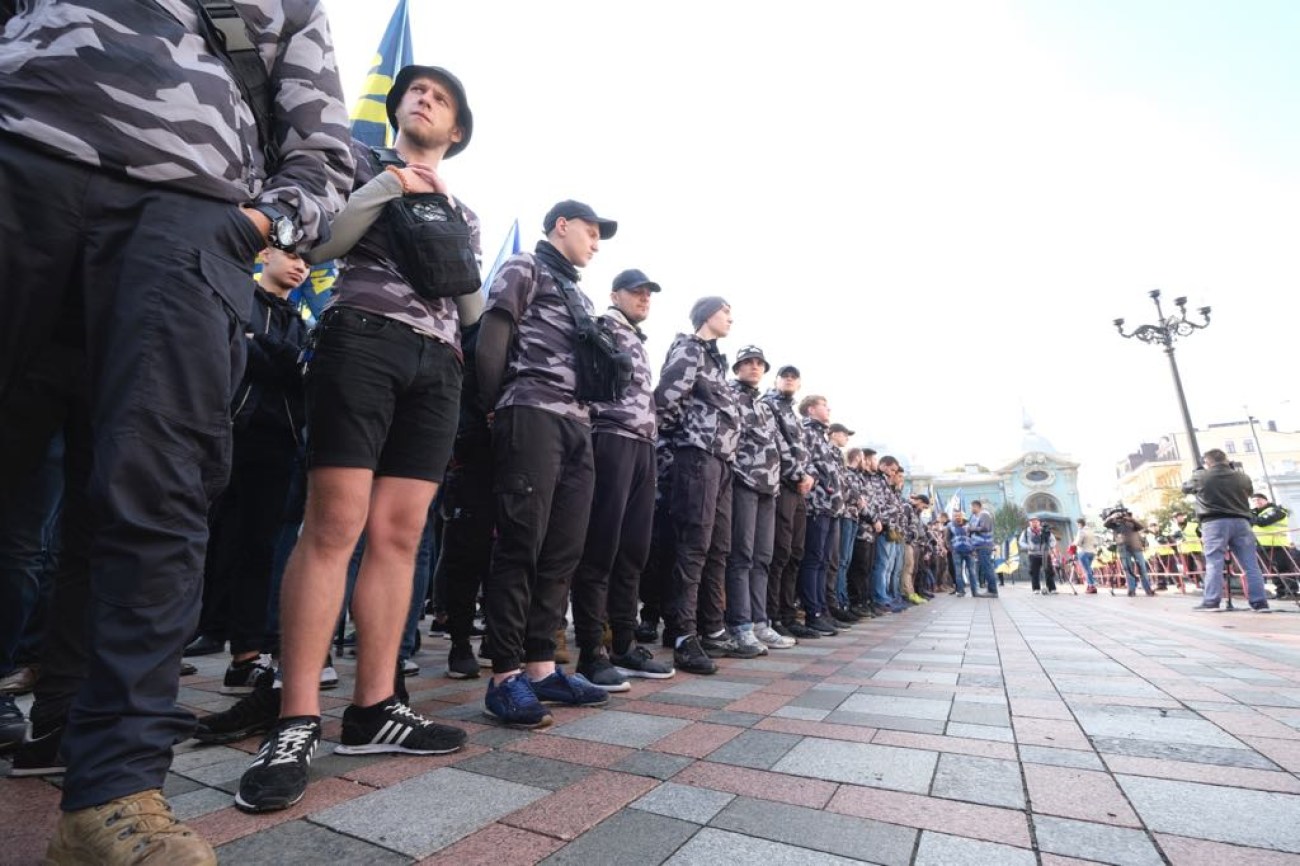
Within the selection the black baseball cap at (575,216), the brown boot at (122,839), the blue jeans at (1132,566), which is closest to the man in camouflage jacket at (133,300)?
the brown boot at (122,839)

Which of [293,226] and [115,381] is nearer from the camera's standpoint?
[115,381]

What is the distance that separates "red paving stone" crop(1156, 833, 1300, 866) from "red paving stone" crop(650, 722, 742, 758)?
1.10 meters

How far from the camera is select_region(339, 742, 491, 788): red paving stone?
1.69 metres

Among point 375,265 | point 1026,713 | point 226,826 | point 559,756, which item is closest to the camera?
point 226,826

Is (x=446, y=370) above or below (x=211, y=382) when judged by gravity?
above

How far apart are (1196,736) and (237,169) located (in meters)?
3.30

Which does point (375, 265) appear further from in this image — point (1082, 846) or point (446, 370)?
point (1082, 846)

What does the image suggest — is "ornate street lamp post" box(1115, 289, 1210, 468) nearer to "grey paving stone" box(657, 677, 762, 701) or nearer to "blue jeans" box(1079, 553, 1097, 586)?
"blue jeans" box(1079, 553, 1097, 586)

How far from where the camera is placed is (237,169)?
1.47m

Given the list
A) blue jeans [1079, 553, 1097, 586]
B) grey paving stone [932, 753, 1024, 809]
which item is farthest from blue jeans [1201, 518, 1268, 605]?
grey paving stone [932, 753, 1024, 809]

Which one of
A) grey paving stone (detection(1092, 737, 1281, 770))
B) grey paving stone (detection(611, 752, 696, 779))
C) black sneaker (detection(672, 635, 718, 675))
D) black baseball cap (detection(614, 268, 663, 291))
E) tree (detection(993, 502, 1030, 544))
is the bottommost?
grey paving stone (detection(611, 752, 696, 779))

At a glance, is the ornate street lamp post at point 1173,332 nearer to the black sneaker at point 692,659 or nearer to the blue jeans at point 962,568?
the blue jeans at point 962,568

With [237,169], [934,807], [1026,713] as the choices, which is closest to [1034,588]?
[1026,713]

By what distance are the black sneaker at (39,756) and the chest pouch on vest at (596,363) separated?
1984 mm
